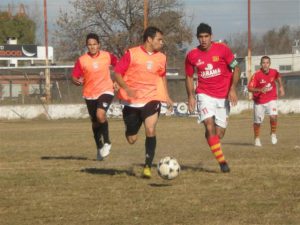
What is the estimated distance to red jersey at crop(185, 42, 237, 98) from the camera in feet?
30.5

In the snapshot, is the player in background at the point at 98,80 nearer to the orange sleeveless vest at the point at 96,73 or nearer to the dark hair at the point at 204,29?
the orange sleeveless vest at the point at 96,73

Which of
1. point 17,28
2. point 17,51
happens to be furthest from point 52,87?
point 17,28

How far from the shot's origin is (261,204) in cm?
652

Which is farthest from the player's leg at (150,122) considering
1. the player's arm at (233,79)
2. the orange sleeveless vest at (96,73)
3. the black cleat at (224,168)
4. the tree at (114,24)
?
the tree at (114,24)

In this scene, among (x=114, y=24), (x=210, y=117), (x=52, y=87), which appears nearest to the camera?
(x=210, y=117)

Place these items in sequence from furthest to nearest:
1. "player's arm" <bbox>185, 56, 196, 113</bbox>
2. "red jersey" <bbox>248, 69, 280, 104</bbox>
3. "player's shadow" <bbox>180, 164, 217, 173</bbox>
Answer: "red jersey" <bbox>248, 69, 280, 104</bbox>, "player's arm" <bbox>185, 56, 196, 113</bbox>, "player's shadow" <bbox>180, 164, 217, 173</bbox>

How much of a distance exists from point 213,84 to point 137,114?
121 centimetres

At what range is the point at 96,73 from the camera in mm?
11094

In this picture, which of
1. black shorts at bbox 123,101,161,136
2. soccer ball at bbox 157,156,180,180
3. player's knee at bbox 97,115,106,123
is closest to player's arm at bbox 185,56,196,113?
black shorts at bbox 123,101,161,136

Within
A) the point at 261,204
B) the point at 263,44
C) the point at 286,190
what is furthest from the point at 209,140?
the point at 263,44

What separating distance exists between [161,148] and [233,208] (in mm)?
7907

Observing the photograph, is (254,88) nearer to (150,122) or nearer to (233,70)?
(233,70)

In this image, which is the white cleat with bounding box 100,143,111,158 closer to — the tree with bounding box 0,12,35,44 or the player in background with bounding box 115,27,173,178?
the player in background with bounding box 115,27,173,178

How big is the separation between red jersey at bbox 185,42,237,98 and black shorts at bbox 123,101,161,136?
832 mm
